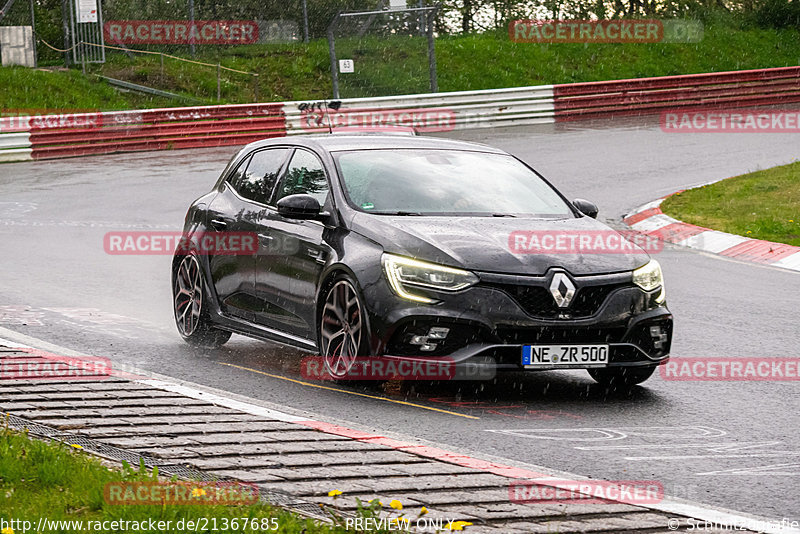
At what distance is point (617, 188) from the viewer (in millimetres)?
20203

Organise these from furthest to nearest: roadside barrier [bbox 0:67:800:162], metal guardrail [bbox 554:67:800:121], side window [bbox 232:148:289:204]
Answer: metal guardrail [bbox 554:67:800:121]
roadside barrier [bbox 0:67:800:162]
side window [bbox 232:148:289:204]

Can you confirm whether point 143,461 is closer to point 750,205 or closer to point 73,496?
point 73,496

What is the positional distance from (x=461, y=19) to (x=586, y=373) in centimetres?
3850

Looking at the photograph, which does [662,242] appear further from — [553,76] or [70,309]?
[553,76]

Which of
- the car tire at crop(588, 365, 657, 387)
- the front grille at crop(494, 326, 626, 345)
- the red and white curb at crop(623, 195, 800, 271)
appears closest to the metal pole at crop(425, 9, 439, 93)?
the red and white curb at crop(623, 195, 800, 271)

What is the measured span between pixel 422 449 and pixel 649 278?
2672mm

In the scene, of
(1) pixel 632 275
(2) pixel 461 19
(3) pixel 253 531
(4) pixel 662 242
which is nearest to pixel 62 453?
(3) pixel 253 531

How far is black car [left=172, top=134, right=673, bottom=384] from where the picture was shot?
771 cm

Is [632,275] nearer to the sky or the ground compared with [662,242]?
nearer to the sky

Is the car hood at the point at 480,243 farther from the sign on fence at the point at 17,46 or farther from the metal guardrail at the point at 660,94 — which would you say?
the sign on fence at the point at 17,46

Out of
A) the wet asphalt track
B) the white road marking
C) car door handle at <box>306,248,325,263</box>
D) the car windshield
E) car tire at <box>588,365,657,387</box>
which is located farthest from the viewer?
the car windshield

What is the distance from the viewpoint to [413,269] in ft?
25.7

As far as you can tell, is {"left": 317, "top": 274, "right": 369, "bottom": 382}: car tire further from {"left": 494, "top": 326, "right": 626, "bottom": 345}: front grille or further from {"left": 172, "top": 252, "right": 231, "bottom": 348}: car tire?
{"left": 172, "top": 252, "right": 231, "bottom": 348}: car tire

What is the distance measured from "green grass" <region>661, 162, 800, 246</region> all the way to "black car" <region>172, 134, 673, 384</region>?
678cm
